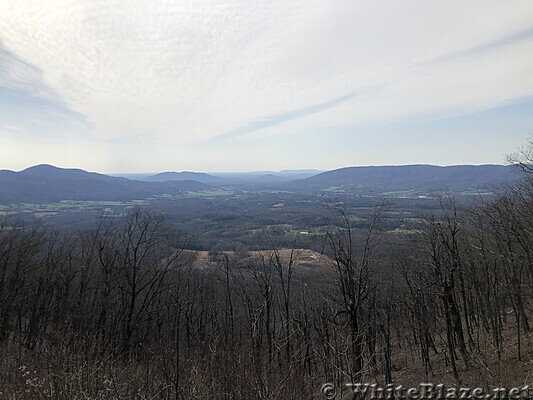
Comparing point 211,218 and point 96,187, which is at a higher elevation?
point 96,187

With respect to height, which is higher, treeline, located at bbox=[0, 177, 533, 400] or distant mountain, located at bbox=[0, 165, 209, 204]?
distant mountain, located at bbox=[0, 165, 209, 204]

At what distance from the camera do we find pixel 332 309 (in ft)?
55.9

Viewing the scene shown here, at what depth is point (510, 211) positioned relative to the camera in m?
17.2

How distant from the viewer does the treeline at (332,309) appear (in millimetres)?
9242

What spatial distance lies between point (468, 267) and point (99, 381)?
1746 centimetres

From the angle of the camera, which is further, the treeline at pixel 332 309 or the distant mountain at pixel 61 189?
the distant mountain at pixel 61 189

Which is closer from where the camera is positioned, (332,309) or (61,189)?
(332,309)

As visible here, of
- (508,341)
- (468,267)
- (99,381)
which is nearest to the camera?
(99,381)

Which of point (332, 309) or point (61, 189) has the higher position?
point (61, 189)

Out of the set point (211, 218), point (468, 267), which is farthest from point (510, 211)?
point (211, 218)

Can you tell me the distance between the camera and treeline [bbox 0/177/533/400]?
30.3 feet

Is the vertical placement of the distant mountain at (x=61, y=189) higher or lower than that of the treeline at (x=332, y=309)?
higher

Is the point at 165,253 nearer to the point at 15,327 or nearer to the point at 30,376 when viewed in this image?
the point at 15,327

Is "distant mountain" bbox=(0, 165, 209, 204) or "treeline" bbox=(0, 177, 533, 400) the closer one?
"treeline" bbox=(0, 177, 533, 400)
